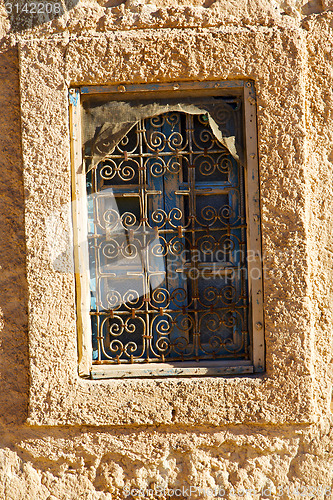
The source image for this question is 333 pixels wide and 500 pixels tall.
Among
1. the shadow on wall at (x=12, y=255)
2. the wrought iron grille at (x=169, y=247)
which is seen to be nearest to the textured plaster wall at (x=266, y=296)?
the shadow on wall at (x=12, y=255)

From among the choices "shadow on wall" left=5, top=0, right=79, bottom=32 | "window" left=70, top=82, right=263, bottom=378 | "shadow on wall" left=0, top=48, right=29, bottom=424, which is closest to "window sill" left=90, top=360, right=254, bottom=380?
"window" left=70, top=82, right=263, bottom=378

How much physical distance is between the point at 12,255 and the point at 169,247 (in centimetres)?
81

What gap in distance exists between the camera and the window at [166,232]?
216 cm

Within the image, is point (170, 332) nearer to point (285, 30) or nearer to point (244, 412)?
point (244, 412)

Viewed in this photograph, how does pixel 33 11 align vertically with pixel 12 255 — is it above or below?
above

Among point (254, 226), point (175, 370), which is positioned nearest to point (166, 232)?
point (254, 226)

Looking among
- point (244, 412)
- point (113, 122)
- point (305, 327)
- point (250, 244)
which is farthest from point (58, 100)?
point (244, 412)

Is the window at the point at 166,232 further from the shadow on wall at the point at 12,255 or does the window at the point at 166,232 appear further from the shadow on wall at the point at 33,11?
the shadow on wall at the point at 33,11

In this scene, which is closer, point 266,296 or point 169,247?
point 266,296

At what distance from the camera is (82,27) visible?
2.13 metres

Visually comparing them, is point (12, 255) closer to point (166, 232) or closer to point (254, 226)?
point (166, 232)

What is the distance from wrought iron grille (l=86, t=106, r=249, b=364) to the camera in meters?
2.20

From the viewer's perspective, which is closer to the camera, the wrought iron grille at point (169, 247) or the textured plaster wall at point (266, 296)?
the textured plaster wall at point (266, 296)

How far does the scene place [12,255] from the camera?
2.16 metres
